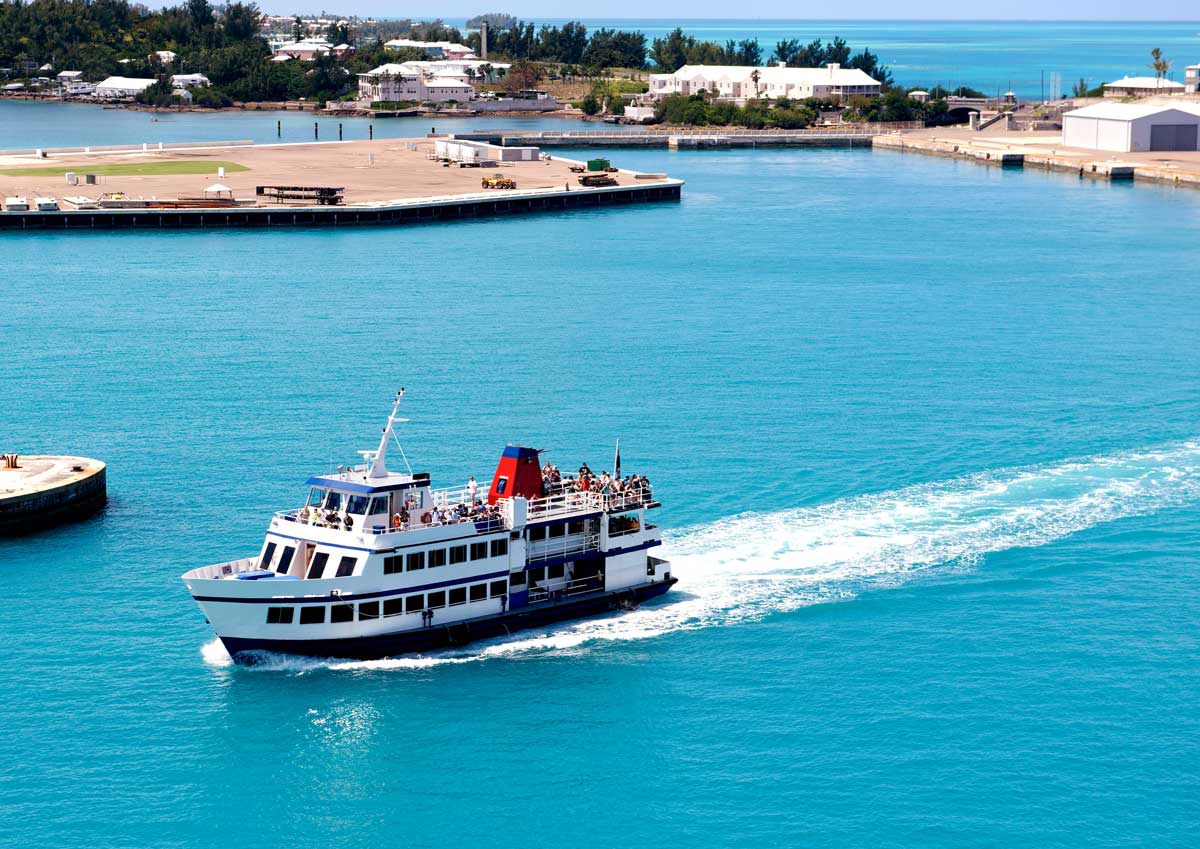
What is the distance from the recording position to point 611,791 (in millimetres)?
40781

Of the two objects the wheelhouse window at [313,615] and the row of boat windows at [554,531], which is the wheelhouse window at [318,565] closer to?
the wheelhouse window at [313,615]

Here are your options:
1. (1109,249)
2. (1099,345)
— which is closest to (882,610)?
(1099,345)

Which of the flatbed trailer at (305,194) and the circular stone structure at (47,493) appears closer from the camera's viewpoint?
the circular stone structure at (47,493)

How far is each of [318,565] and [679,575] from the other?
12.2 meters

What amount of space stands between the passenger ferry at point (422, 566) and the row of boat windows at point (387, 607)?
0.03m

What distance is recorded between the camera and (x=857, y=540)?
5606cm

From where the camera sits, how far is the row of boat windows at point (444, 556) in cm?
4606

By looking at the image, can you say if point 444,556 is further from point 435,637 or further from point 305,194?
point 305,194

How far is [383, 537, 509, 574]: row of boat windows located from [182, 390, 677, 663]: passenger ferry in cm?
4

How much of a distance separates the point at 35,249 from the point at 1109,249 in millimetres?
81045

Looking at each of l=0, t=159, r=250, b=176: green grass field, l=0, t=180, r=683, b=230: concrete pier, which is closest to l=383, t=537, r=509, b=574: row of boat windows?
l=0, t=180, r=683, b=230: concrete pier

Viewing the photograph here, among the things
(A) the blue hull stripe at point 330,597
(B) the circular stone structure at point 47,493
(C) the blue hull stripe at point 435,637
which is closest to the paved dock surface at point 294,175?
(B) the circular stone structure at point 47,493

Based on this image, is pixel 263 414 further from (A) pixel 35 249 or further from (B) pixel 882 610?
(A) pixel 35 249

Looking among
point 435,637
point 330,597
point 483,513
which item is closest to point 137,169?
point 483,513
